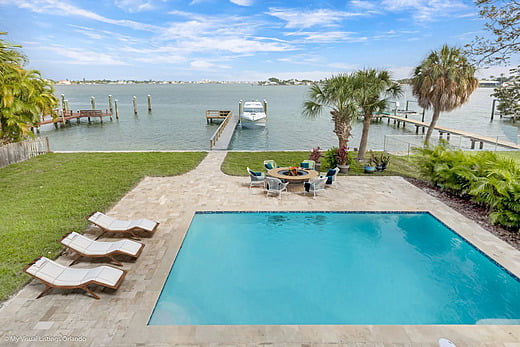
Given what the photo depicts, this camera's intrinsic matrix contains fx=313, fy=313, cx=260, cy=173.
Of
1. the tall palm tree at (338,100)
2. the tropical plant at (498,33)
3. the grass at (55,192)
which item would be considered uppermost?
the tropical plant at (498,33)

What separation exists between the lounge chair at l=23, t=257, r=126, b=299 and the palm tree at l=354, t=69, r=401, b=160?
1260cm

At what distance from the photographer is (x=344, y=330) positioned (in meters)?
4.82

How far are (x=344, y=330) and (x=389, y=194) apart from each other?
25.1 feet

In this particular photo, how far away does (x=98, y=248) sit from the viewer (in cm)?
682

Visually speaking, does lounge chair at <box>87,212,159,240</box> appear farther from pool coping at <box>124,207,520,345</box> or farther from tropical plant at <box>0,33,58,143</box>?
tropical plant at <box>0,33,58,143</box>

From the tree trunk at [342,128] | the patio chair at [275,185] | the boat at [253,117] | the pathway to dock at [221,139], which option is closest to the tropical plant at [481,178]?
the tree trunk at [342,128]

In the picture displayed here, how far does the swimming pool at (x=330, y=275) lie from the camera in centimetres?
553

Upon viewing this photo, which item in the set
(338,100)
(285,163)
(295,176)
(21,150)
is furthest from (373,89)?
(21,150)

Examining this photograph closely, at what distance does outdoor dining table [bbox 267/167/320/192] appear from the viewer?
→ 1165 centimetres

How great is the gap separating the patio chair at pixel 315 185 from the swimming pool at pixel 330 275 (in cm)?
170

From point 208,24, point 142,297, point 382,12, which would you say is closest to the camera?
point 142,297

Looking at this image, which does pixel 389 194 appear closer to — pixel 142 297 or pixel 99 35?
pixel 142 297

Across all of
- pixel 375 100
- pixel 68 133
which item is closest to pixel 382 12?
pixel 375 100

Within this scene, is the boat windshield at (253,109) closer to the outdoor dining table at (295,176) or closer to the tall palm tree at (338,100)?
the tall palm tree at (338,100)
